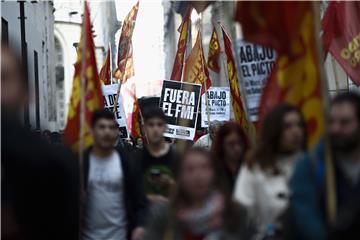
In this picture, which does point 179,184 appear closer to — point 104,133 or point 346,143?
point 346,143

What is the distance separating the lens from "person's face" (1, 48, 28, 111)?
3.63 meters

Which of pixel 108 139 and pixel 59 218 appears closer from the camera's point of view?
pixel 59 218

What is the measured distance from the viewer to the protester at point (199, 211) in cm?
478

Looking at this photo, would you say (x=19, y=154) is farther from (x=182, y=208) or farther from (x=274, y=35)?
(x=274, y=35)

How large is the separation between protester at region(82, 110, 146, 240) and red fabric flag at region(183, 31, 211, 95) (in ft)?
27.1

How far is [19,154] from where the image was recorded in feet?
11.8

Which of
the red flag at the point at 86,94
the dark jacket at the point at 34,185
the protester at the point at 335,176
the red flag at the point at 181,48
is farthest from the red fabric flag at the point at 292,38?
the red flag at the point at 181,48

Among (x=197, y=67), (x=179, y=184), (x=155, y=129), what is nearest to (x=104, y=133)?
(x=155, y=129)

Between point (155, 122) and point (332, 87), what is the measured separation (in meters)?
26.0

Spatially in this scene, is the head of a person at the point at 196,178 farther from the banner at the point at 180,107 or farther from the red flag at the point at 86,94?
the banner at the point at 180,107

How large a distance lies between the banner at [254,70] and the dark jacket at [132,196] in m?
1.01

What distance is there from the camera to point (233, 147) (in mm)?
6539

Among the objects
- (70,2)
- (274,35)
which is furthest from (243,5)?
(70,2)

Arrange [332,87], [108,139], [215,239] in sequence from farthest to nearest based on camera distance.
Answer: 1. [332,87]
2. [108,139]
3. [215,239]
